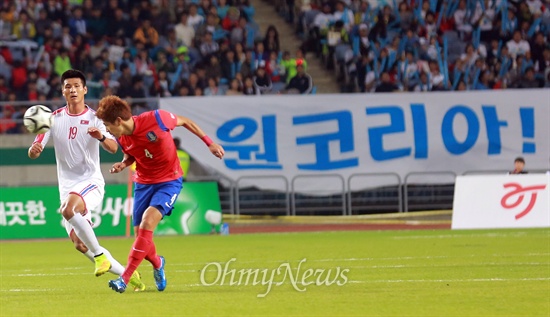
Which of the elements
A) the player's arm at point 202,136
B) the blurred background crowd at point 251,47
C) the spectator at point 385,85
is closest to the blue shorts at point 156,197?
the player's arm at point 202,136

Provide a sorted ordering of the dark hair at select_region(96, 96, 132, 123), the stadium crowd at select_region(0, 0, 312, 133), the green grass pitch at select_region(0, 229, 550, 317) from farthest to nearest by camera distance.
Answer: the stadium crowd at select_region(0, 0, 312, 133) → the dark hair at select_region(96, 96, 132, 123) → the green grass pitch at select_region(0, 229, 550, 317)

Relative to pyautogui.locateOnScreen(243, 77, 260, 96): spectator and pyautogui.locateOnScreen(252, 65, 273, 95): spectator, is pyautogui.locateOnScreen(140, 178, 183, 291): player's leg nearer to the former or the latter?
pyautogui.locateOnScreen(243, 77, 260, 96): spectator

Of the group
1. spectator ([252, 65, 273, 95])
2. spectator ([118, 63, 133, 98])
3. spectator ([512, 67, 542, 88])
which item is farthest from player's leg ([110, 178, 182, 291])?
spectator ([512, 67, 542, 88])

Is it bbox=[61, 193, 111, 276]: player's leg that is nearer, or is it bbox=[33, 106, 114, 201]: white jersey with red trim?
bbox=[61, 193, 111, 276]: player's leg

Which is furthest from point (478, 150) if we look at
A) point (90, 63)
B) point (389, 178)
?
point (90, 63)

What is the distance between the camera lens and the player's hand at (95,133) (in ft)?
40.8

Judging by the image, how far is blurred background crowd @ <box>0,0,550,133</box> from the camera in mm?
28484

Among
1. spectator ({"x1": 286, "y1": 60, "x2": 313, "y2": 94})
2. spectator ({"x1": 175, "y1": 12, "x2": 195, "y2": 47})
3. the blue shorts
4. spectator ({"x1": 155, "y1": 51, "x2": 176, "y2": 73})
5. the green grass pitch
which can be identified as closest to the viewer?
the green grass pitch

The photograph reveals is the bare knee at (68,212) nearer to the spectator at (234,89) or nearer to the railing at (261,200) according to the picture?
the railing at (261,200)

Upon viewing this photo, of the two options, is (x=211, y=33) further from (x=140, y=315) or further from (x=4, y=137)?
(x=140, y=315)

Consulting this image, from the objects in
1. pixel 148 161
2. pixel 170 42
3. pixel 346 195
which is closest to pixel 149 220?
pixel 148 161

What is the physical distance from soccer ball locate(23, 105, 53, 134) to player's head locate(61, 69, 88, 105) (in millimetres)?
333

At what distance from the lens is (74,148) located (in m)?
13.5

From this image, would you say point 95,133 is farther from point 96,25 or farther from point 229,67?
point 96,25
